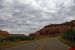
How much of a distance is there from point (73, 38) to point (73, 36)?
411mm

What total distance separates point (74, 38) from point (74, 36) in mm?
468

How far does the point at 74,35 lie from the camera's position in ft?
144

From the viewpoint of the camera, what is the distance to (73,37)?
4428cm

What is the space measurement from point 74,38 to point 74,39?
0.22m

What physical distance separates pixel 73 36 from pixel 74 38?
0.45m

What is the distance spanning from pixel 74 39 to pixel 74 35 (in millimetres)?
832

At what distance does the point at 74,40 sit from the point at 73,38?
1054 mm

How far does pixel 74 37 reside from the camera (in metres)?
44.0

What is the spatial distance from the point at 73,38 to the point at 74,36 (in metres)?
0.58

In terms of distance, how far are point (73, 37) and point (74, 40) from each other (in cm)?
98

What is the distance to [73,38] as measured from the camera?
44.5 m

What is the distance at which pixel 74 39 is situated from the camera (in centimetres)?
4422

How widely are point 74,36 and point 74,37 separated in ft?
0.68

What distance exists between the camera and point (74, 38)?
4431cm
